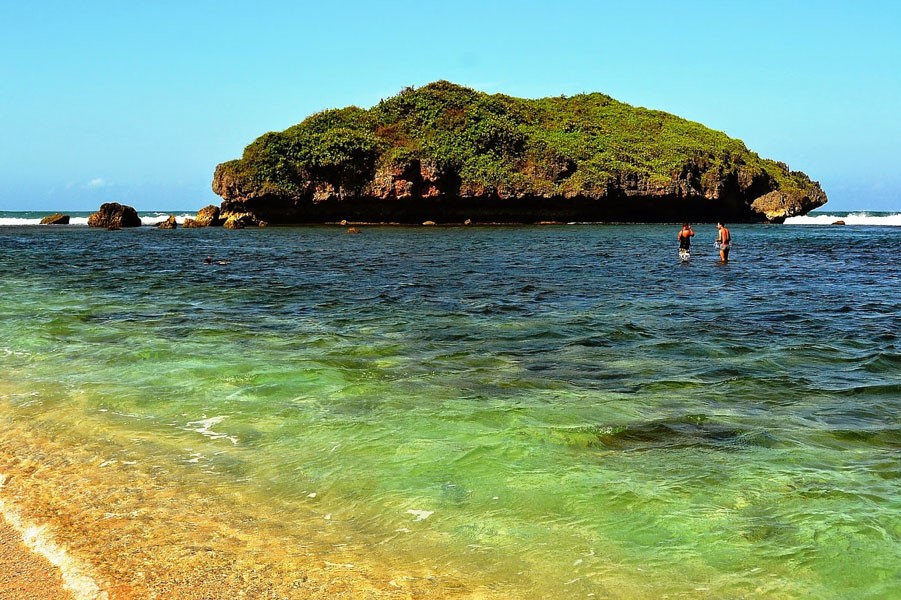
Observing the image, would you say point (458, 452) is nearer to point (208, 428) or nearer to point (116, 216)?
point (208, 428)

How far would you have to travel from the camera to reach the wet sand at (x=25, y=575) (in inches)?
152

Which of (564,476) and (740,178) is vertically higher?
(740,178)

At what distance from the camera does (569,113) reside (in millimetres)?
98688

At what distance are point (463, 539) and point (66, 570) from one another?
2361 mm

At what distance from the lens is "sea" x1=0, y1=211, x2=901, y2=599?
14.4 feet

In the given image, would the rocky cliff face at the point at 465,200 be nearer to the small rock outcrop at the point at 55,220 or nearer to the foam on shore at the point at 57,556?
the small rock outcrop at the point at 55,220

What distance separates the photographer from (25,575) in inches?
161

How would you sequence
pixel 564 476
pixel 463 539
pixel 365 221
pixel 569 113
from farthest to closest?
pixel 569 113 → pixel 365 221 → pixel 564 476 → pixel 463 539

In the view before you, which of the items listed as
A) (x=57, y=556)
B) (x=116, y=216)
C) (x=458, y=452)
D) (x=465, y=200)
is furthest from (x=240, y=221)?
(x=57, y=556)

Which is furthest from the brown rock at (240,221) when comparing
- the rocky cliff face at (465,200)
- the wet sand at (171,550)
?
the wet sand at (171,550)

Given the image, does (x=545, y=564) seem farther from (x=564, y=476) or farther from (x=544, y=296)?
(x=544, y=296)

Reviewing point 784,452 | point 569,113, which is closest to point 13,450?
point 784,452

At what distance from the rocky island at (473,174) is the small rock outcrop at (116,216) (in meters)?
10.3

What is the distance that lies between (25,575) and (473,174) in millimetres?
74731
